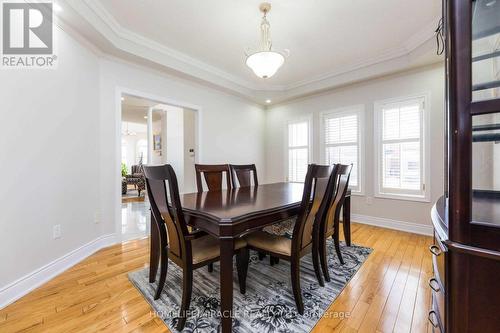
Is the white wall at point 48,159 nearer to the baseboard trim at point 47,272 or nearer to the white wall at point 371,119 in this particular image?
the baseboard trim at point 47,272

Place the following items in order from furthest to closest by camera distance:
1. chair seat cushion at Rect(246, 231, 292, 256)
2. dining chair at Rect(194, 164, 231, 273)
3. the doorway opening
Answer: the doorway opening, dining chair at Rect(194, 164, 231, 273), chair seat cushion at Rect(246, 231, 292, 256)

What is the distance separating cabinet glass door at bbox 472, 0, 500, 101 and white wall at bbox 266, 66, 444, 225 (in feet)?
9.87

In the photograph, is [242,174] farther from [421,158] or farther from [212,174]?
[421,158]

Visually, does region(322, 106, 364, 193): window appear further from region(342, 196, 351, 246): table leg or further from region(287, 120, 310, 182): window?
region(342, 196, 351, 246): table leg

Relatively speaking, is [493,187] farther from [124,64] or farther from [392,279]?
[124,64]

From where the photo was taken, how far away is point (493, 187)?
75cm

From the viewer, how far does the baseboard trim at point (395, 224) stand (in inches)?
124

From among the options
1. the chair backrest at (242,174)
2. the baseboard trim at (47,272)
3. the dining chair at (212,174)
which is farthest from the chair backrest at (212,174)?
the baseboard trim at (47,272)

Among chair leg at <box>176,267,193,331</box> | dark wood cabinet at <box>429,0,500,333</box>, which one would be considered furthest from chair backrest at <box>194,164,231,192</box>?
dark wood cabinet at <box>429,0,500,333</box>

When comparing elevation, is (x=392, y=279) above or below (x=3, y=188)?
below

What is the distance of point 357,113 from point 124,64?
374 cm

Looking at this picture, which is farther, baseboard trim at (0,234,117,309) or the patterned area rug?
baseboard trim at (0,234,117,309)

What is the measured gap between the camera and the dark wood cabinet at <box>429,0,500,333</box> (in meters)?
0.65

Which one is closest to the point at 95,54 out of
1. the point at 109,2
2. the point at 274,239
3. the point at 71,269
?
the point at 109,2
